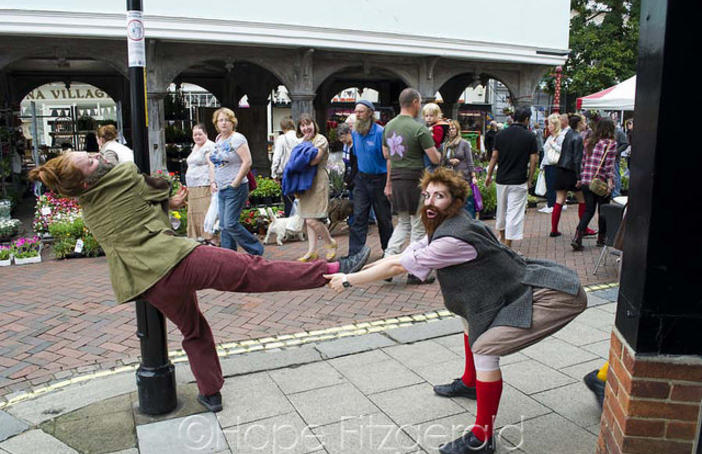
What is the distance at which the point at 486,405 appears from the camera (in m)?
3.04

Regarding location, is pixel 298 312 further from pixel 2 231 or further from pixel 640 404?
pixel 2 231

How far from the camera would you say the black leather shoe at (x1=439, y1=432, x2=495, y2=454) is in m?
3.05

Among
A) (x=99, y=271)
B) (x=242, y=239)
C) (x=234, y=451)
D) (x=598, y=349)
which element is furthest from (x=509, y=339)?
(x=99, y=271)

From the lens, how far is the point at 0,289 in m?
6.45

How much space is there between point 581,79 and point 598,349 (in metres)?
28.3

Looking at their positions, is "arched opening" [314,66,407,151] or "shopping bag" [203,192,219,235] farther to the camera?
"arched opening" [314,66,407,151]

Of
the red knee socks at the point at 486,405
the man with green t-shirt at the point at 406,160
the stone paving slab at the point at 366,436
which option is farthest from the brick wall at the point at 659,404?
the man with green t-shirt at the point at 406,160

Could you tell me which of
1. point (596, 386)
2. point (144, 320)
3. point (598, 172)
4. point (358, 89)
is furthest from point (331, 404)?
point (358, 89)

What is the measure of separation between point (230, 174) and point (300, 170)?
81 centimetres

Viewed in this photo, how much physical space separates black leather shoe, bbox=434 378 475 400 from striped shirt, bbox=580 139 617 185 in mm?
5201

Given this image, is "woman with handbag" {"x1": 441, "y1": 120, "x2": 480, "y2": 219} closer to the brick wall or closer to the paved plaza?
the paved plaza

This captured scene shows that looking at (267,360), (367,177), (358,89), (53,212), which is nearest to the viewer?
(267,360)

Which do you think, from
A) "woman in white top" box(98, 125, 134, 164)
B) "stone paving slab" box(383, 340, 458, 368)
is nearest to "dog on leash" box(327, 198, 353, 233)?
"woman in white top" box(98, 125, 134, 164)

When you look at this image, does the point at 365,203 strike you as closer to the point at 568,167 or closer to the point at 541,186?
the point at 568,167
